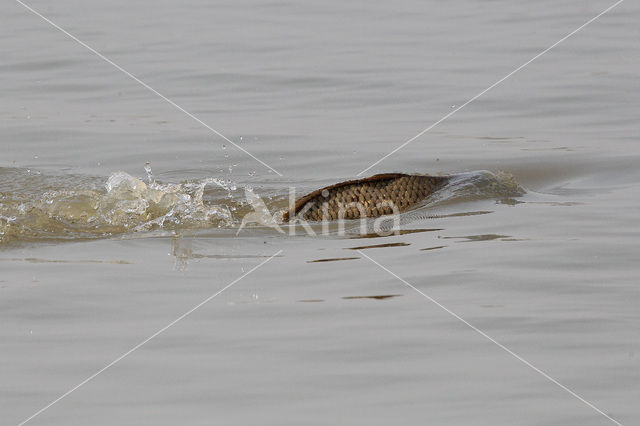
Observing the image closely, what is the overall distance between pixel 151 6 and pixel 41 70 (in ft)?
13.5

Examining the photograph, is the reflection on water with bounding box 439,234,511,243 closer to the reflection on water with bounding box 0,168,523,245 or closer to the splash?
the reflection on water with bounding box 0,168,523,245

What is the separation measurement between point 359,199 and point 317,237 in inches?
18.1

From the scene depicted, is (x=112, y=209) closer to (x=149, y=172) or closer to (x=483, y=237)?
(x=149, y=172)

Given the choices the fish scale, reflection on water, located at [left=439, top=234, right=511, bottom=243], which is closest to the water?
reflection on water, located at [left=439, top=234, right=511, bottom=243]

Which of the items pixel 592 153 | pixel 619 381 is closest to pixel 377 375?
pixel 619 381

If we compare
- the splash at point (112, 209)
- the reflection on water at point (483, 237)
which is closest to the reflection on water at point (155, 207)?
the splash at point (112, 209)

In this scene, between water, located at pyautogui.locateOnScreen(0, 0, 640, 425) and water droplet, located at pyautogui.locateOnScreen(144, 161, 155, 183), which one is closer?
water, located at pyautogui.locateOnScreen(0, 0, 640, 425)

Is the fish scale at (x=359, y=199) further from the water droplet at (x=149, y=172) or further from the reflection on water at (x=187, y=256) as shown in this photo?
the water droplet at (x=149, y=172)

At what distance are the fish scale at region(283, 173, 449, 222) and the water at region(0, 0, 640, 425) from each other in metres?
0.15

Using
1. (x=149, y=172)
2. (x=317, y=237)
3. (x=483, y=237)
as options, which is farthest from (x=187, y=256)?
(x=149, y=172)

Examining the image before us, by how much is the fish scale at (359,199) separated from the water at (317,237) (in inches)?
6.0

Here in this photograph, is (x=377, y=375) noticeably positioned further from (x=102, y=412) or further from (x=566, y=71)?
(x=566, y=71)

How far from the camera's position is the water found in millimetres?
3672

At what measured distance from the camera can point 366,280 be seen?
495 cm
